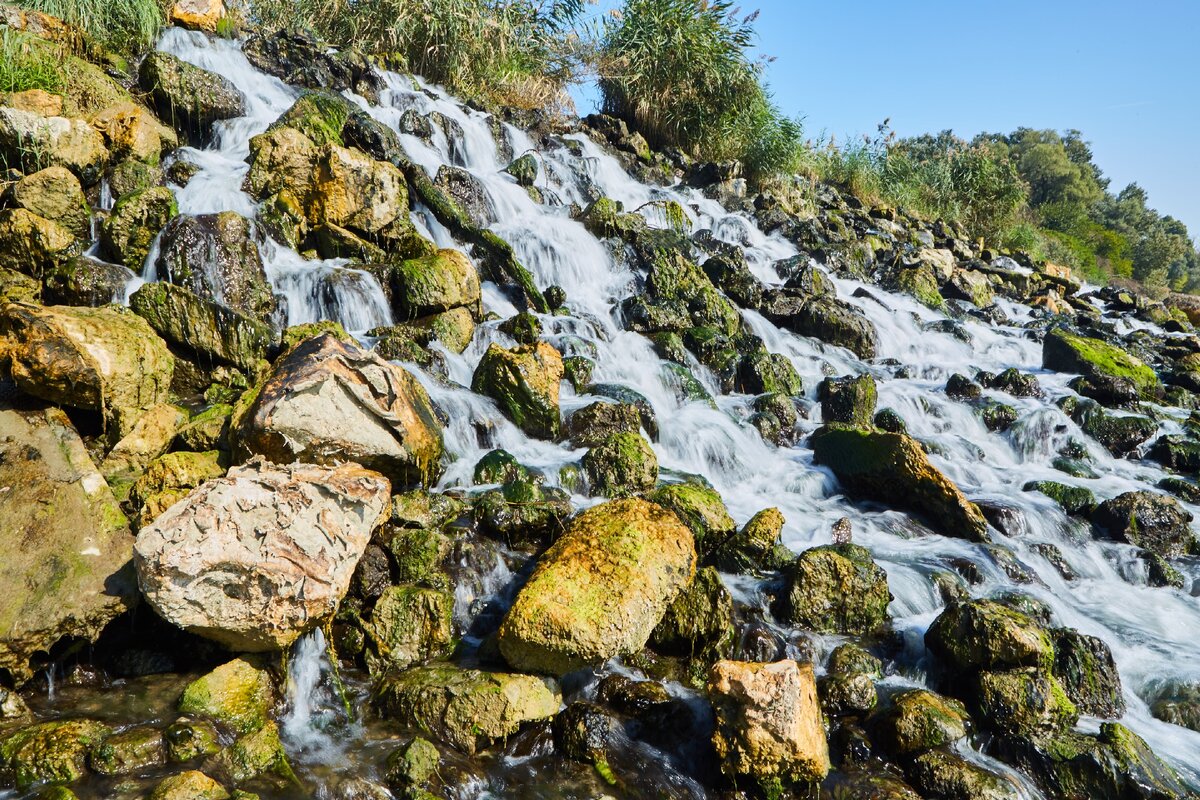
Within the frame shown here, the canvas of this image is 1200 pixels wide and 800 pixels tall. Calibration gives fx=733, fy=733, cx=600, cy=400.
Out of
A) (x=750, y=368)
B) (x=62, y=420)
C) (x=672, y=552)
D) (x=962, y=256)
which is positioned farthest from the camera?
(x=962, y=256)

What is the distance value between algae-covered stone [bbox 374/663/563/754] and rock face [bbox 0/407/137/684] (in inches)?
57.0

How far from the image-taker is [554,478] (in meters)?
5.86

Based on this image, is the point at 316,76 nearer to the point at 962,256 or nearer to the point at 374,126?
the point at 374,126

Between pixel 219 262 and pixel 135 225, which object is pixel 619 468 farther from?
pixel 135 225

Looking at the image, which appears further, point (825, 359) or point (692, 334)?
point (825, 359)

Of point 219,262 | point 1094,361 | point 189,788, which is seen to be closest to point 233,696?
point 189,788

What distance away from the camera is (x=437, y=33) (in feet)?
49.9

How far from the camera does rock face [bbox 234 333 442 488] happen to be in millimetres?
4477

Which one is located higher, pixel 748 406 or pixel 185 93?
pixel 748 406

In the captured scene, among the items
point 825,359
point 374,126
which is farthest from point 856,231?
point 374,126

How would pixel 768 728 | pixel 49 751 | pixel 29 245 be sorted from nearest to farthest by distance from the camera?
1. pixel 49 751
2. pixel 768 728
3. pixel 29 245

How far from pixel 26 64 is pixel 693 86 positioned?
1382cm

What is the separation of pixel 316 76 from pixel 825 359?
32.1ft

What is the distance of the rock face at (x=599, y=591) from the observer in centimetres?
364
